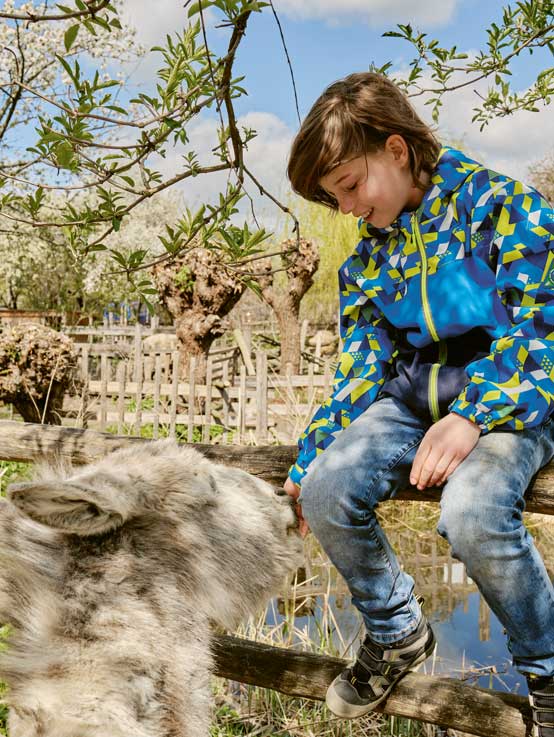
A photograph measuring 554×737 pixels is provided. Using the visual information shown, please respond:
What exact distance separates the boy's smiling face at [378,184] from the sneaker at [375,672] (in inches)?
43.8

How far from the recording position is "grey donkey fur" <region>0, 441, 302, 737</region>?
134 centimetres

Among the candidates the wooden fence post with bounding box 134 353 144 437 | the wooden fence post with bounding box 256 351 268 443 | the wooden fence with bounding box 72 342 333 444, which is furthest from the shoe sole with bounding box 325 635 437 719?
the wooden fence post with bounding box 134 353 144 437

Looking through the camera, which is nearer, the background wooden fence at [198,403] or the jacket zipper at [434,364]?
the jacket zipper at [434,364]

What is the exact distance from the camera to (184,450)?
1.76 meters

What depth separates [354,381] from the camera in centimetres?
201

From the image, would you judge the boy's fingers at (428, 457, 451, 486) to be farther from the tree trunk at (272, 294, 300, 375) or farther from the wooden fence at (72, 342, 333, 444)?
the tree trunk at (272, 294, 300, 375)

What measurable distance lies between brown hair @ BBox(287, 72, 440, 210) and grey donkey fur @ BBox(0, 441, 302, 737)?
87cm

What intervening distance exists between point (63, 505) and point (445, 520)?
813mm

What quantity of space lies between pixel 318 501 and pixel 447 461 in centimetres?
34

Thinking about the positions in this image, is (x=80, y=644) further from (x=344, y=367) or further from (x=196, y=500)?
(x=344, y=367)

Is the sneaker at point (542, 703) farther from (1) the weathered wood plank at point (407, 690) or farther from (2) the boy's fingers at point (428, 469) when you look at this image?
(2) the boy's fingers at point (428, 469)

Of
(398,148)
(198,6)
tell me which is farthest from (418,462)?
(198,6)

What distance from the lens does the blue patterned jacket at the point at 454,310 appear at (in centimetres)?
155

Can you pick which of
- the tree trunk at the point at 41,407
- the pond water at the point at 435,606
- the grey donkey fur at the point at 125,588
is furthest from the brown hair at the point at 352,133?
the tree trunk at the point at 41,407
